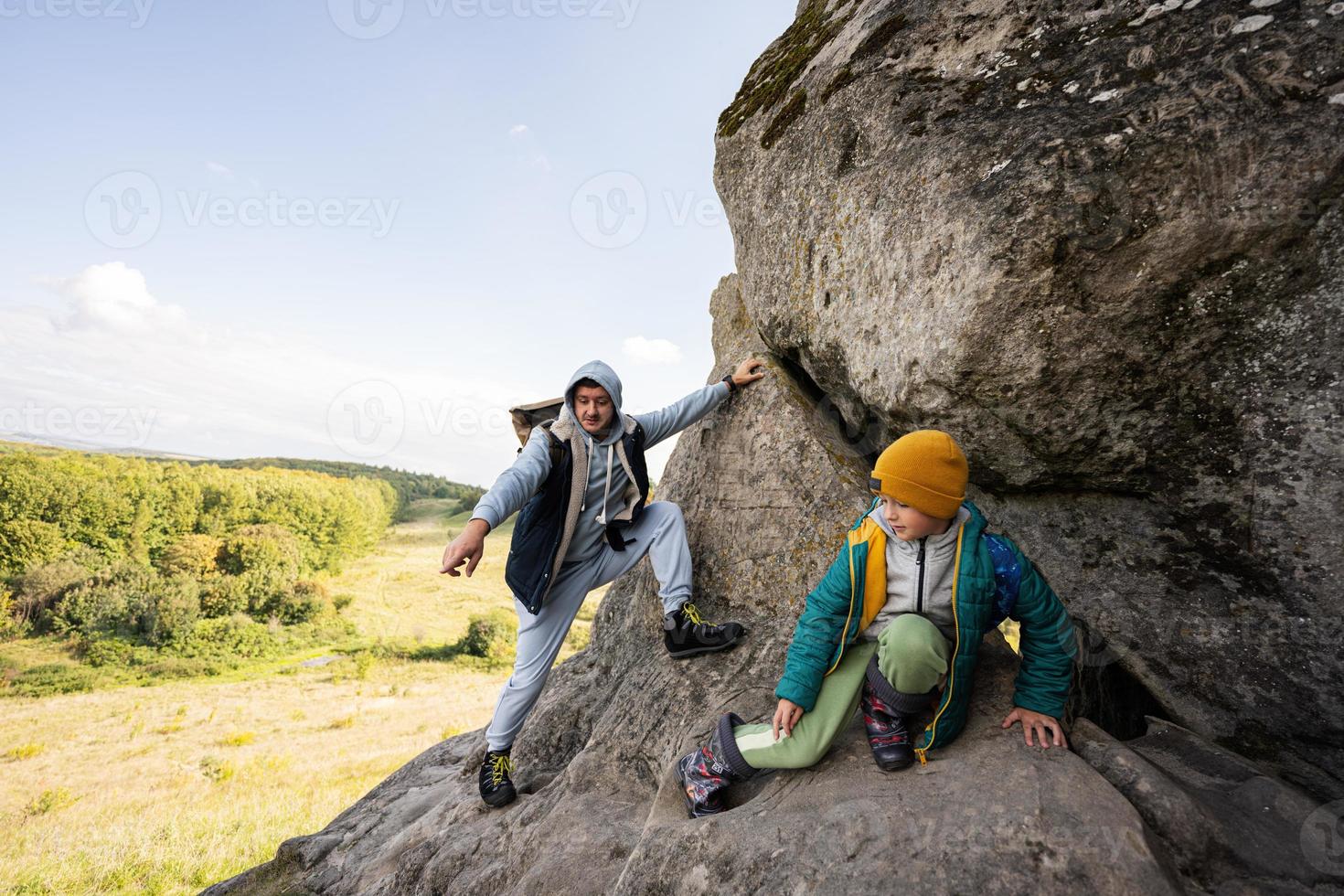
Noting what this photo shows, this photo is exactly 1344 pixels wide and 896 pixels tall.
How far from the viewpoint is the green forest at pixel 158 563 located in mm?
58938

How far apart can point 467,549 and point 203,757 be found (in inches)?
1400

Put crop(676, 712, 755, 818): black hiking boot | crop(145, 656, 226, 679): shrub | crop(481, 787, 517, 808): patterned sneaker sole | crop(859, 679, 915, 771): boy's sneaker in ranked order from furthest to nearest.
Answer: crop(145, 656, 226, 679): shrub, crop(481, 787, 517, 808): patterned sneaker sole, crop(676, 712, 755, 818): black hiking boot, crop(859, 679, 915, 771): boy's sneaker

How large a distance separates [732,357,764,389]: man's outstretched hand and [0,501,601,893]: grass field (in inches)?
579

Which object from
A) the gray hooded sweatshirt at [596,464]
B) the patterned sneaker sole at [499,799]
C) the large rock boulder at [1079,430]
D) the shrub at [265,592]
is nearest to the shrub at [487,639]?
the shrub at [265,592]

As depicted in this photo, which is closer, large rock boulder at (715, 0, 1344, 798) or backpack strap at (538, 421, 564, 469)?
large rock boulder at (715, 0, 1344, 798)

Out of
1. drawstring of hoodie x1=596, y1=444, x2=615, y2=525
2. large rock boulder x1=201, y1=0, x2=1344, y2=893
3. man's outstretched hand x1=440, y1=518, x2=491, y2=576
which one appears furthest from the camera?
drawstring of hoodie x1=596, y1=444, x2=615, y2=525

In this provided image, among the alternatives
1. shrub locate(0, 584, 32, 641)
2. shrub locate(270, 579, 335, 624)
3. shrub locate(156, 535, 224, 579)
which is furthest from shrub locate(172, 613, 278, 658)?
shrub locate(0, 584, 32, 641)

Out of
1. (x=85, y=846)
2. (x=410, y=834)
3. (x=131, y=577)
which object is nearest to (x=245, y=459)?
(x=131, y=577)

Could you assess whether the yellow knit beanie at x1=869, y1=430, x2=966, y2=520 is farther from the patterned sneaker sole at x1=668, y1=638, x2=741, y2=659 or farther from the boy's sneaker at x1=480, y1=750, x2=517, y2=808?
the boy's sneaker at x1=480, y1=750, x2=517, y2=808

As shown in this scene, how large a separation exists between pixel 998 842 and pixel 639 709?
343cm

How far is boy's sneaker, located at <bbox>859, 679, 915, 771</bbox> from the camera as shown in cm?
370

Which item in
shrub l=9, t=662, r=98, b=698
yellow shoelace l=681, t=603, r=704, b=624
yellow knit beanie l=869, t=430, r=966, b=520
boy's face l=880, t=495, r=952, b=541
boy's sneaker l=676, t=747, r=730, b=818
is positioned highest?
yellow knit beanie l=869, t=430, r=966, b=520

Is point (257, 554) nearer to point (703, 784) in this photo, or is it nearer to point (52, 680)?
point (52, 680)

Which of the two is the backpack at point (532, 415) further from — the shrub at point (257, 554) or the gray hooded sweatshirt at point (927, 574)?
the shrub at point (257, 554)
